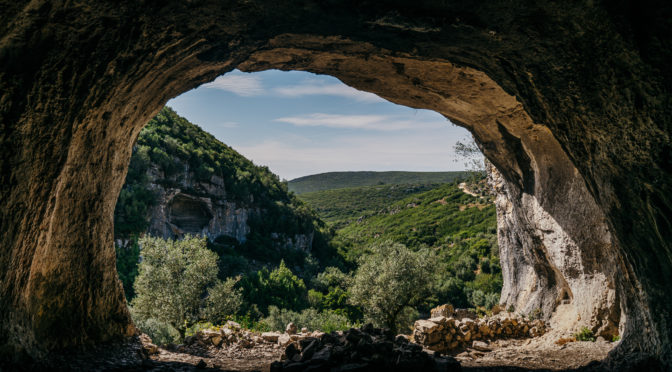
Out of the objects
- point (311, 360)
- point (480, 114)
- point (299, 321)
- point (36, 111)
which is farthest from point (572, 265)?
point (299, 321)

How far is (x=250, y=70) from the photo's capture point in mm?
8719

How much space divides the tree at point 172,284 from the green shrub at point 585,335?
564 inches

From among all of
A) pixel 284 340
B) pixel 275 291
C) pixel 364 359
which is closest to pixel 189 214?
pixel 275 291

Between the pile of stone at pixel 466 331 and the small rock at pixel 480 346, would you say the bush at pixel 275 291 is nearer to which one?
the pile of stone at pixel 466 331

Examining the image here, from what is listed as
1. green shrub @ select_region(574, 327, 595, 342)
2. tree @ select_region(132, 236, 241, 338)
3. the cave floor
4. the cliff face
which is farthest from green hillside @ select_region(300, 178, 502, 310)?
the cliff face

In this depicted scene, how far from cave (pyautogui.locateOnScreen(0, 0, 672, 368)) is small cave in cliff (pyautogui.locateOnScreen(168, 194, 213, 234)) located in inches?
1450

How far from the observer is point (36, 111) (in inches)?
159

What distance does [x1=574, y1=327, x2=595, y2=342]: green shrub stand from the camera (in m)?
9.64

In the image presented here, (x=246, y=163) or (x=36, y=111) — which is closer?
(x=36, y=111)

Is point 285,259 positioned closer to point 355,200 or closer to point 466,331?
point 466,331

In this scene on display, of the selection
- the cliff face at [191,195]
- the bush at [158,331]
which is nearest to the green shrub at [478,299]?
the bush at [158,331]

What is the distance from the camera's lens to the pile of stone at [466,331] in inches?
424

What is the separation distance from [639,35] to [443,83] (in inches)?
212

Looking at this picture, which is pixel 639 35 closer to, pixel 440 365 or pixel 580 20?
pixel 580 20
